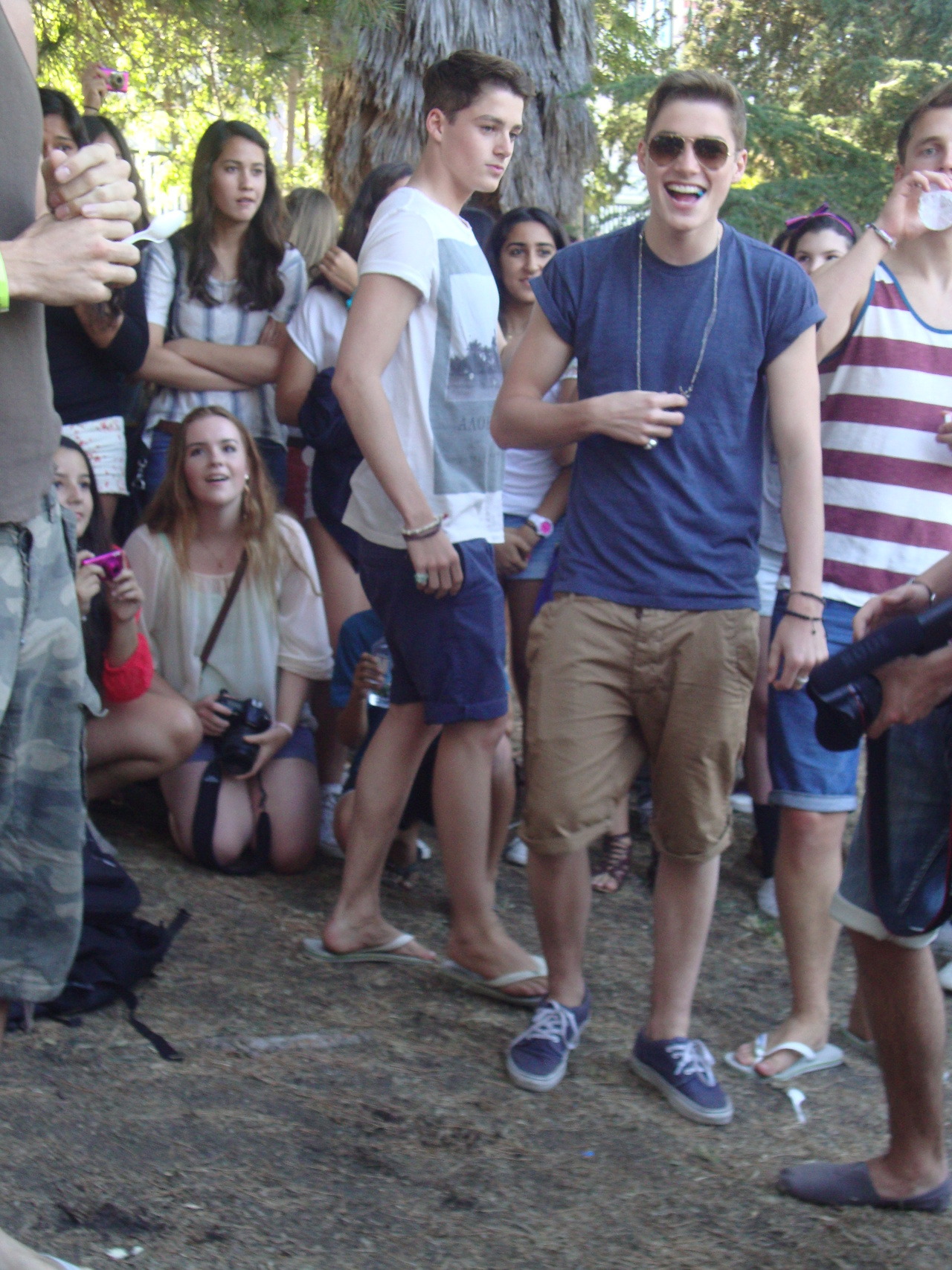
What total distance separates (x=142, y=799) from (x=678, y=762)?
220 cm

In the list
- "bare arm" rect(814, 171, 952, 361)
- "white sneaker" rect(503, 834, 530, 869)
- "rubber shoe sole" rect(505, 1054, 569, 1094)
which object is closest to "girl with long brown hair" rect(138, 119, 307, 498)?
"white sneaker" rect(503, 834, 530, 869)

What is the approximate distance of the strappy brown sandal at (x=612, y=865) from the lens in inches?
153

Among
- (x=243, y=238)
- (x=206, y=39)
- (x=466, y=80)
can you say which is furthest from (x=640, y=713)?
(x=206, y=39)

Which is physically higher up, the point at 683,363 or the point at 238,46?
the point at 238,46

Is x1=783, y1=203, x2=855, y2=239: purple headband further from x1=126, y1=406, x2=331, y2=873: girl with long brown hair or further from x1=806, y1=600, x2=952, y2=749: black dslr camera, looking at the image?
x1=806, y1=600, x2=952, y2=749: black dslr camera

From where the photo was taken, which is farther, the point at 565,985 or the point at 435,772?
the point at 435,772

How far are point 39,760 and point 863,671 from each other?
4.28 feet

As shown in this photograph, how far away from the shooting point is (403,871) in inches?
151

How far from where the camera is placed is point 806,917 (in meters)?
2.82

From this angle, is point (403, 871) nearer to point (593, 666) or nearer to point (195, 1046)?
point (195, 1046)

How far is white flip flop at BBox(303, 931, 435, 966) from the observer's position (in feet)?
10.5

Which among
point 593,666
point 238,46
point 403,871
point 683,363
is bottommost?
point 403,871

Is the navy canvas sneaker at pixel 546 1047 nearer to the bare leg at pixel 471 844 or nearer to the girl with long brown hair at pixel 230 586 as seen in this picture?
the bare leg at pixel 471 844

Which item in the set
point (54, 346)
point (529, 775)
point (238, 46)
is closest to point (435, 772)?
point (529, 775)
